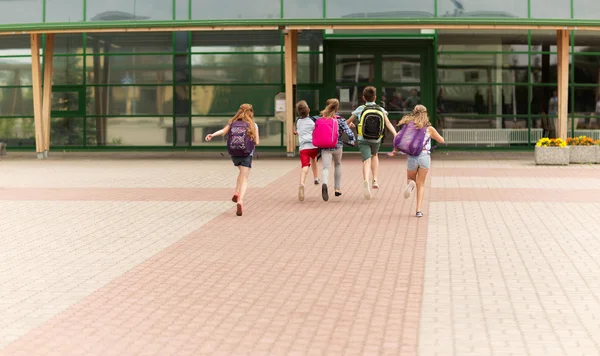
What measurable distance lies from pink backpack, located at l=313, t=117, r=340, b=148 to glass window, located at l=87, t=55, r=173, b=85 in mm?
15552

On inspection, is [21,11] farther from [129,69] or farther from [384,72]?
[384,72]

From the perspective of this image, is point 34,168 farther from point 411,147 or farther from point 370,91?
point 411,147

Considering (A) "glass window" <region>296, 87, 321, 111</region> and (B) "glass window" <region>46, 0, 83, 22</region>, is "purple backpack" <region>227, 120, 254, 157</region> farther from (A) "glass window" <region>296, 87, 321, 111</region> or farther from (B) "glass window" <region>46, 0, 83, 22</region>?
(A) "glass window" <region>296, 87, 321, 111</region>

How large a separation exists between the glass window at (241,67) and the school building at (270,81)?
0.03 metres

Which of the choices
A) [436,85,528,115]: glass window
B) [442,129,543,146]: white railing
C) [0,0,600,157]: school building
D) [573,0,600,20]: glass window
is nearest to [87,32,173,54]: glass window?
[0,0,600,157]: school building

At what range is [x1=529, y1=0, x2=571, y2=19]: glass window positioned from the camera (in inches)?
1102

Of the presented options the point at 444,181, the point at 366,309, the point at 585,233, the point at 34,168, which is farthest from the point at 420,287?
the point at 34,168

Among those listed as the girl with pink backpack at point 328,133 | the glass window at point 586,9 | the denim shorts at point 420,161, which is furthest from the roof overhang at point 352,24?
the denim shorts at point 420,161

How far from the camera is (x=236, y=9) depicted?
27.9 metres

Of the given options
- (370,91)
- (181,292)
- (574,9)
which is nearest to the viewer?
(181,292)

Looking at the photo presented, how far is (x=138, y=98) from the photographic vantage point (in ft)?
104

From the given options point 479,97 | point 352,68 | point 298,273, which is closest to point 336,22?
point 352,68

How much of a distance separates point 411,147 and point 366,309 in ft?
21.8

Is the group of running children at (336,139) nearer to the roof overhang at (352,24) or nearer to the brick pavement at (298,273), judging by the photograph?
the brick pavement at (298,273)
